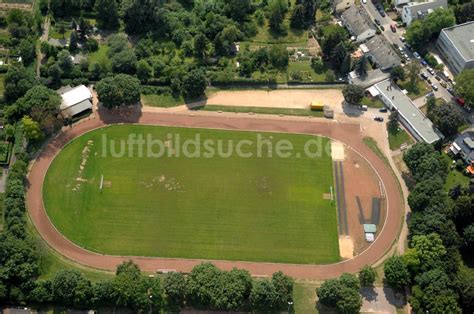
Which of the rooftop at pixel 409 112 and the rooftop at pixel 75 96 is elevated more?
the rooftop at pixel 409 112

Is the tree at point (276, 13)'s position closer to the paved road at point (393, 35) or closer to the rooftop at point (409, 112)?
the paved road at point (393, 35)

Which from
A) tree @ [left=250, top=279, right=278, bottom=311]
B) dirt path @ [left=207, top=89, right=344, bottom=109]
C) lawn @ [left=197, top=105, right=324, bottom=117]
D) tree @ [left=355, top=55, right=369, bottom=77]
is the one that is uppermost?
tree @ [left=355, top=55, right=369, bottom=77]

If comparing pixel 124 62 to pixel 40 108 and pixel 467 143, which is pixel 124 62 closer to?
pixel 40 108

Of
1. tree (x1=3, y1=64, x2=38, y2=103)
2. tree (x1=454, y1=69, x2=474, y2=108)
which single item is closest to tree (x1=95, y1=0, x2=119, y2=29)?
tree (x1=3, y1=64, x2=38, y2=103)

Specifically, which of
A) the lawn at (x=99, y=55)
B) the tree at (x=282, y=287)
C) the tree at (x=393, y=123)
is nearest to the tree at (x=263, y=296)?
the tree at (x=282, y=287)

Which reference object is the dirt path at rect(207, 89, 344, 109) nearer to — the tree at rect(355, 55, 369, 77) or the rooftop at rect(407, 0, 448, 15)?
the tree at rect(355, 55, 369, 77)

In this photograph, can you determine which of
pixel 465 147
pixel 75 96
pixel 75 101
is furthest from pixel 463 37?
pixel 75 101
